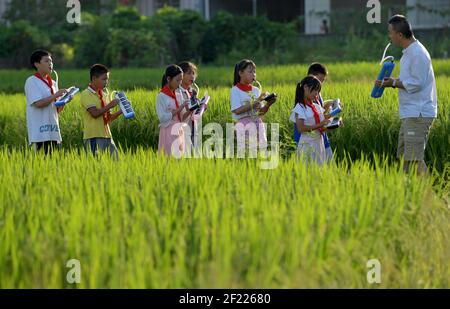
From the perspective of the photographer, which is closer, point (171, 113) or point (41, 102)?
point (171, 113)

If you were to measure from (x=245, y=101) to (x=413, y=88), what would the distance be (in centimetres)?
138

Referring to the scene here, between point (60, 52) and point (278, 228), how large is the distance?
23.2m

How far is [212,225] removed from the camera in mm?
4168

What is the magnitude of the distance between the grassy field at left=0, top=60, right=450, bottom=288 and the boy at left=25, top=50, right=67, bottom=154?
120 centimetres

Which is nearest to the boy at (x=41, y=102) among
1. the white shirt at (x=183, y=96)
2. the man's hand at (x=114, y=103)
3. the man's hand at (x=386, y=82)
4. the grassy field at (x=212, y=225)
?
the man's hand at (x=114, y=103)

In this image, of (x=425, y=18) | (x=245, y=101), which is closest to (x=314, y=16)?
(x=425, y=18)

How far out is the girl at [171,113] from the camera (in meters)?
7.43

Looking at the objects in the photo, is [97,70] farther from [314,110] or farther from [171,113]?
[314,110]

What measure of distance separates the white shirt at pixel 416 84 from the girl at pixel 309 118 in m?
0.62

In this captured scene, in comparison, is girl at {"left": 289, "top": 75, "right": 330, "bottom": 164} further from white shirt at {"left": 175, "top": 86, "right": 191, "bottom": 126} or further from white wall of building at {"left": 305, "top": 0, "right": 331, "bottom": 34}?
white wall of building at {"left": 305, "top": 0, "right": 331, "bottom": 34}

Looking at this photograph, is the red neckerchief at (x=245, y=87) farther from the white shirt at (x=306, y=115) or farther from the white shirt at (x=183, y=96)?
the white shirt at (x=306, y=115)

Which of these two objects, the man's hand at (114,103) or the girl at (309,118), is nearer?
the girl at (309,118)

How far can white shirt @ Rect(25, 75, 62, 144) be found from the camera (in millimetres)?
7703

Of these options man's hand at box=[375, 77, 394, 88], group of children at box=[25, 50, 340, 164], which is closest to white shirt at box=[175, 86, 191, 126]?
group of children at box=[25, 50, 340, 164]
